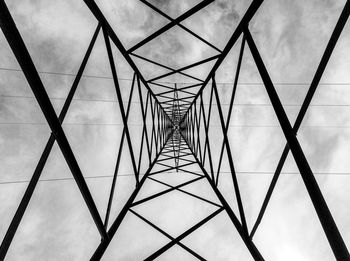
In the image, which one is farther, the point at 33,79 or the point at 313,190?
the point at 313,190

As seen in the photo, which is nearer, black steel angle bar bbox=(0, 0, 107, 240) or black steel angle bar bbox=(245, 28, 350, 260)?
black steel angle bar bbox=(0, 0, 107, 240)

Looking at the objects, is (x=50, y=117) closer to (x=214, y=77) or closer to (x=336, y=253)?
(x=336, y=253)

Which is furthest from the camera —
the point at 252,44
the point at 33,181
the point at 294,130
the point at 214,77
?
the point at 214,77

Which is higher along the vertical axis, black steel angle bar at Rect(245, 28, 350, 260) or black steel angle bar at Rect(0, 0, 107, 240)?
black steel angle bar at Rect(0, 0, 107, 240)

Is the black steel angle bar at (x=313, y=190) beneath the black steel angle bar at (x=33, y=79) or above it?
beneath

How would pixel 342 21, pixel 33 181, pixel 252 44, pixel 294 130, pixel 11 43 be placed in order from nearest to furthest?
pixel 11 43 < pixel 342 21 < pixel 33 181 < pixel 294 130 < pixel 252 44

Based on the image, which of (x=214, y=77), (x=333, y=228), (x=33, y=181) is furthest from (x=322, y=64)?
(x=214, y=77)

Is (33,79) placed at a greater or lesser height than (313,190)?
greater

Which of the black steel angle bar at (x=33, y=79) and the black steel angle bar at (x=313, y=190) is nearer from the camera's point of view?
the black steel angle bar at (x=33, y=79)

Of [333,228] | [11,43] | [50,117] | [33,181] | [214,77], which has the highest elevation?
[214,77]

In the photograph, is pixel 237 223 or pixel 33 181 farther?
pixel 237 223

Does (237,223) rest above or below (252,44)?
below
